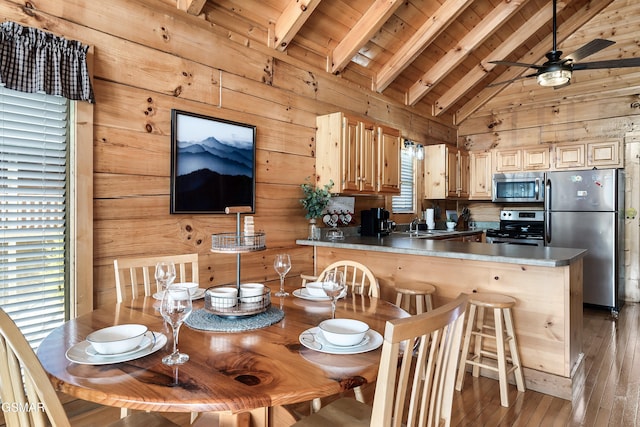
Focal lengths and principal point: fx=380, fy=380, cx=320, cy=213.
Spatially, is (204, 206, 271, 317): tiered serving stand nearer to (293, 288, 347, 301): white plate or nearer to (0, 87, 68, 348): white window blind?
(293, 288, 347, 301): white plate

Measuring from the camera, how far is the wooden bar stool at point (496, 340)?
2533 mm

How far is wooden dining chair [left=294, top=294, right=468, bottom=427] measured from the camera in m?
0.89

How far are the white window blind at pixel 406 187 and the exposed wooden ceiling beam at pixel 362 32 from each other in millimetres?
1776

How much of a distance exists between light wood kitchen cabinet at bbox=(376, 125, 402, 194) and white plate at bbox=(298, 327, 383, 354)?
9.52 feet

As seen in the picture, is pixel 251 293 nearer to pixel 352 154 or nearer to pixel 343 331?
pixel 343 331

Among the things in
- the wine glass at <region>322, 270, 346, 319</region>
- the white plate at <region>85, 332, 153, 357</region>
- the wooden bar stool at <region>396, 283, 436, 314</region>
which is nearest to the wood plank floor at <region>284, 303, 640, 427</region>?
the wooden bar stool at <region>396, 283, 436, 314</region>

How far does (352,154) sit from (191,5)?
1.89 metres

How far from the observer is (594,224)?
471 cm

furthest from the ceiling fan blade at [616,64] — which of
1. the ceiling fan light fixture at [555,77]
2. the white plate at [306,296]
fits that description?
the white plate at [306,296]

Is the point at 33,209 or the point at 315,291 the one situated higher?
the point at 33,209

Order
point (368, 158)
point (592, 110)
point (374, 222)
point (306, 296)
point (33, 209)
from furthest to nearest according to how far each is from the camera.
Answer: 1. point (592, 110)
2. point (374, 222)
3. point (368, 158)
4. point (33, 209)
5. point (306, 296)

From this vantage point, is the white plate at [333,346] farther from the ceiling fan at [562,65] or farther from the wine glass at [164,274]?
the ceiling fan at [562,65]

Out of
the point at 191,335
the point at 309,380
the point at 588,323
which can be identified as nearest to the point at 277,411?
the point at 191,335

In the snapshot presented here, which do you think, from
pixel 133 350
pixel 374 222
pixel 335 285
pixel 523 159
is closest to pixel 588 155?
pixel 523 159
